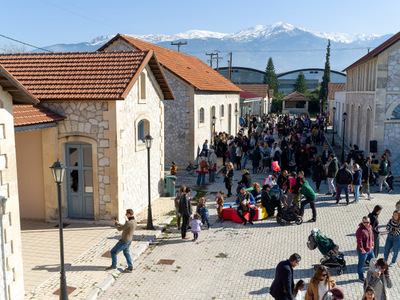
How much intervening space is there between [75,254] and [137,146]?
4777mm

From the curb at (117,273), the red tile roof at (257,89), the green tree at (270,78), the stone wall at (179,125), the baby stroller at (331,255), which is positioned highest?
the green tree at (270,78)

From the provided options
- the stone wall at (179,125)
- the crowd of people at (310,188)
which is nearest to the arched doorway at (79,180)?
the crowd of people at (310,188)

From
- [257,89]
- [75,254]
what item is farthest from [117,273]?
[257,89]

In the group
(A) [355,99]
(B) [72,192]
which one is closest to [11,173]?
(B) [72,192]

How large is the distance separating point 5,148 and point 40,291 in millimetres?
3160

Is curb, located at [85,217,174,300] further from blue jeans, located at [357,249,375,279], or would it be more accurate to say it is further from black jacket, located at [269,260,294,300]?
blue jeans, located at [357,249,375,279]

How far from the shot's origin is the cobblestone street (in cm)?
890

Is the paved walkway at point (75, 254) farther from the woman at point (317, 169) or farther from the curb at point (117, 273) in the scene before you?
the woman at point (317, 169)

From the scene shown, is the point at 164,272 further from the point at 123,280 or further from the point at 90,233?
the point at 90,233

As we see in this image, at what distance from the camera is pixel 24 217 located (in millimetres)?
13555

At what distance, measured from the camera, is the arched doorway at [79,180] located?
13.1 meters

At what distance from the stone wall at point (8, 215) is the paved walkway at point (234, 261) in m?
1.85

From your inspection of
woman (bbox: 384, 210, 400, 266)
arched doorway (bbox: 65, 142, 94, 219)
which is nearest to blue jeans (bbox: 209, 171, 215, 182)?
arched doorway (bbox: 65, 142, 94, 219)

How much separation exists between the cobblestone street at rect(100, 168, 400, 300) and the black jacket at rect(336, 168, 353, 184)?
105 cm
